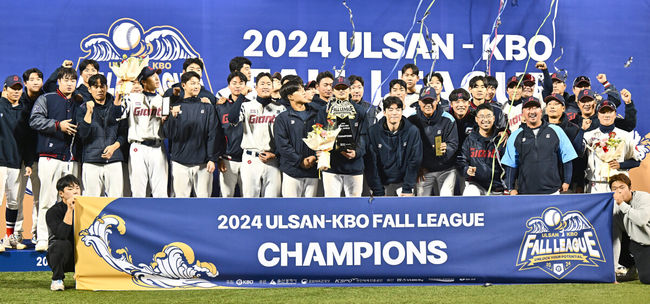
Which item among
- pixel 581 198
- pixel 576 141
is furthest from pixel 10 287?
pixel 576 141

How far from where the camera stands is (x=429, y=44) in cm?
1016

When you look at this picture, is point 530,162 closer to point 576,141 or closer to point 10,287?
point 576,141

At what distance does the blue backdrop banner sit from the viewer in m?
6.27

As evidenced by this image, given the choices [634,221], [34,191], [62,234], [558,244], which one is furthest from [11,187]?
[634,221]

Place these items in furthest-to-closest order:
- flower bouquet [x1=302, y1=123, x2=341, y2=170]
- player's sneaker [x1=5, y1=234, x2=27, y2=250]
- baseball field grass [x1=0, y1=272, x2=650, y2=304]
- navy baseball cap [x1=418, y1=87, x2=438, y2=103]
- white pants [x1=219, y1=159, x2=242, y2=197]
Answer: white pants [x1=219, y1=159, x2=242, y2=197] < navy baseball cap [x1=418, y1=87, x2=438, y2=103] < player's sneaker [x1=5, y1=234, x2=27, y2=250] < flower bouquet [x1=302, y1=123, x2=341, y2=170] < baseball field grass [x1=0, y1=272, x2=650, y2=304]

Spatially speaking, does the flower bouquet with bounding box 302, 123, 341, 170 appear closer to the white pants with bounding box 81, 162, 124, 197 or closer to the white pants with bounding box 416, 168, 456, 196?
the white pants with bounding box 416, 168, 456, 196

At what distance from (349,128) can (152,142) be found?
89.2 inches

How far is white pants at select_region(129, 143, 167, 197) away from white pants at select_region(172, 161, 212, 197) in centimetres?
16

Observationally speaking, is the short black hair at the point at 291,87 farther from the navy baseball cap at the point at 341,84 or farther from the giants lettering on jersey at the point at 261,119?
the navy baseball cap at the point at 341,84

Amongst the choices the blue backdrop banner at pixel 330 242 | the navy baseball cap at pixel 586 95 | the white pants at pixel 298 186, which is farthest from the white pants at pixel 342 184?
the navy baseball cap at pixel 586 95

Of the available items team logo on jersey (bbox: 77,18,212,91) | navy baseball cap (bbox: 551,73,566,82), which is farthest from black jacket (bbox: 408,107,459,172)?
team logo on jersey (bbox: 77,18,212,91)

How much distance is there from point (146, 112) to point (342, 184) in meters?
2.36

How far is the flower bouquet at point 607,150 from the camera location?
7.95m

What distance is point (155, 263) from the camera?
6281 mm
